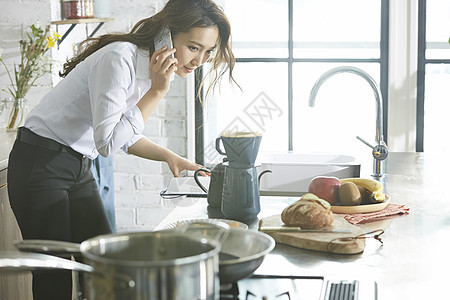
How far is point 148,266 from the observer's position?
2.08ft

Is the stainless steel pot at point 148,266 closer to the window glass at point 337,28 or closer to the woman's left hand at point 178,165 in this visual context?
the woman's left hand at point 178,165

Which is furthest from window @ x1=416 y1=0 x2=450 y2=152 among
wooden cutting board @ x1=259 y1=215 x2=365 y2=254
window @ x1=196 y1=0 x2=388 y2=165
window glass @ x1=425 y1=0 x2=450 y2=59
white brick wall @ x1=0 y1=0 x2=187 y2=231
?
wooden cutting board @ x1=259 y1=215 x2=365 y2=254

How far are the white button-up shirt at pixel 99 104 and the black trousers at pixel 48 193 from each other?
0.04m

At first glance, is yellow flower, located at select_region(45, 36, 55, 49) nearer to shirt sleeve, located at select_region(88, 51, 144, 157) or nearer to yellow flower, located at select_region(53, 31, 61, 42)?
yellow flower, located at select_region(53, 31, 61, 42)

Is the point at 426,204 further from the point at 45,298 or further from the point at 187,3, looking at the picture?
the point at 45,298

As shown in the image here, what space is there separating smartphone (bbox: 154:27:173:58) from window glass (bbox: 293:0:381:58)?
132 cm

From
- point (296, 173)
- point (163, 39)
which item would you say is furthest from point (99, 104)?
point (296, 173)

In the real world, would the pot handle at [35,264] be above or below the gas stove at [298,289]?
above

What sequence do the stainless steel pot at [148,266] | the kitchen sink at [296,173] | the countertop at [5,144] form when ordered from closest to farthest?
the stainless steel pot at [148,266] < the countertop at [5,144] < the kitchen sink at [296,173]

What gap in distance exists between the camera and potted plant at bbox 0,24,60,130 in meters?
2.91

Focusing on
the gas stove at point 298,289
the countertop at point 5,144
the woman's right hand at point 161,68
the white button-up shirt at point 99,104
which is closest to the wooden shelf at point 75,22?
the countertop at point 5,144

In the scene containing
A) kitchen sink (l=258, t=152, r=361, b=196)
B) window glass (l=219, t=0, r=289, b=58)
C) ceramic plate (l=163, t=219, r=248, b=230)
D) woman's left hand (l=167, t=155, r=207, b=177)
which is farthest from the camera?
window glass (l=219, t=0, r=289, b=58)

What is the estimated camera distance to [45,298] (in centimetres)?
210

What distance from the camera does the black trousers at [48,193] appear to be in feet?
6.65
